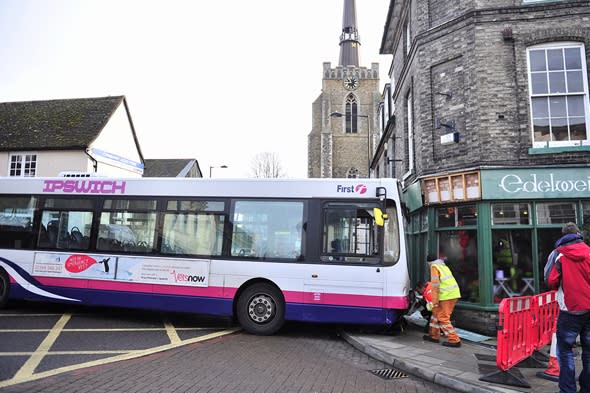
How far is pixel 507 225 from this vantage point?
Answer: 9.34 metres

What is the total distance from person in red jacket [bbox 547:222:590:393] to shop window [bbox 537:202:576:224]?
172 inches

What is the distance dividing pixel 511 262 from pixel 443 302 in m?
2.60

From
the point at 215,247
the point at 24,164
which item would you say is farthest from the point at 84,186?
the point at 24,164

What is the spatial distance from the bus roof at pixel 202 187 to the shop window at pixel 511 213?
106 inches

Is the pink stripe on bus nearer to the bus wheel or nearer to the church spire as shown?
the bus wheel

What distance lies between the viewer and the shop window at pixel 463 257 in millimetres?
9633

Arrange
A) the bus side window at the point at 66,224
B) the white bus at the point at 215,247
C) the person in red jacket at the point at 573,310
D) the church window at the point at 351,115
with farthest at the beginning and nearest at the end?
the church window at the point at 351,115 → the bus side window at the point at 66,224 → the white bus at the point at 215,247 → the person in red jacket at the point at 573,310

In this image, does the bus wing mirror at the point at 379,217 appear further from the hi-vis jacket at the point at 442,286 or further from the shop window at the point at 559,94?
the shop window at the point at 559,94

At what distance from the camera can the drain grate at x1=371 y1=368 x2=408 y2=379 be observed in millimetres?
5997

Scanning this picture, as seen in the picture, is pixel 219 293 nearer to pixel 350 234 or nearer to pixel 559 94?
pixel 350 234

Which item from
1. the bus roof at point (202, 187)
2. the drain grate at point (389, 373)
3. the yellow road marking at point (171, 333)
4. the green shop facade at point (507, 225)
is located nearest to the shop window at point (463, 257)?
the green shop facade at point (507, 225)

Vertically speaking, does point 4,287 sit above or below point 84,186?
below

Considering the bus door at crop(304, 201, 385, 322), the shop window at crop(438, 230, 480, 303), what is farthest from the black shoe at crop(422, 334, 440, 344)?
the shop window at crop(438, 230, 480, 303)

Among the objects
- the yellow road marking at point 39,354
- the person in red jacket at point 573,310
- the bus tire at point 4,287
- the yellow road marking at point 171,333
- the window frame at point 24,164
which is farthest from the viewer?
the window frame at point 24,164
